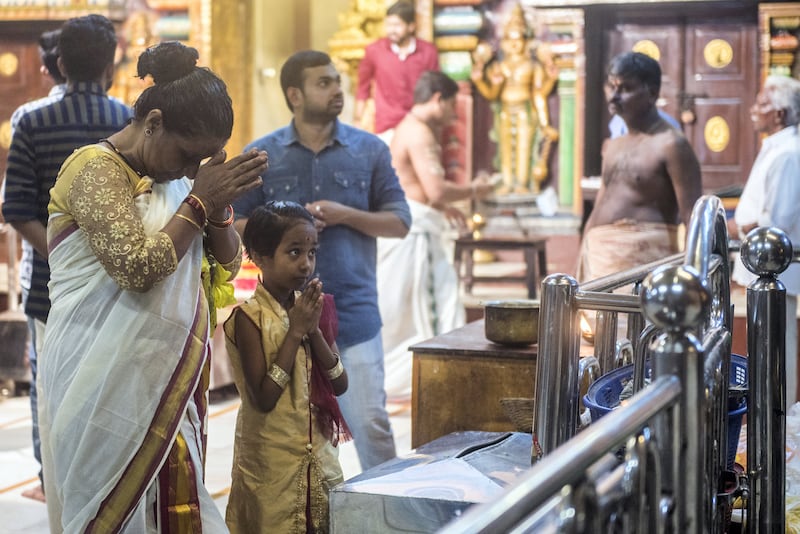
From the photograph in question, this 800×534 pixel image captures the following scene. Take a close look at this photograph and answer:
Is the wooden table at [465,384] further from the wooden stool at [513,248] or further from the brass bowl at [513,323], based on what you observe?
the wooden stool at [513,248]

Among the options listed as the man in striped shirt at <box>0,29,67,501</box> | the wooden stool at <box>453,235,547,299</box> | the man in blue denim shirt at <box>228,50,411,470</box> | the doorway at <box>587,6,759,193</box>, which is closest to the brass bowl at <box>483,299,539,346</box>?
the man in blue denim shirt at <box>228,50,411,470</box>

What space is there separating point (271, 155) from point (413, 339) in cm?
325

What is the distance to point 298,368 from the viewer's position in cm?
288

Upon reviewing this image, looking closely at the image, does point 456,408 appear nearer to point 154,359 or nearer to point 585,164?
point 154,359

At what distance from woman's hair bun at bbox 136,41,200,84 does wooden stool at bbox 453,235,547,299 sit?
598 cm

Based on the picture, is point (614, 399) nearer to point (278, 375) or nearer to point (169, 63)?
point (278, 375)

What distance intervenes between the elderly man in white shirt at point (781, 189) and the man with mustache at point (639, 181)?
652 millimetres

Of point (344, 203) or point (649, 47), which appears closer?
point (344, 203)

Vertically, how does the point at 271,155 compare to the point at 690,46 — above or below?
below

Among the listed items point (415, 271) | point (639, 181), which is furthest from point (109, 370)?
point (415, 271)

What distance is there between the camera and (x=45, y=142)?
3438 millimetres

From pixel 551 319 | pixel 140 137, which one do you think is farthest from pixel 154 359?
pixel 551 319

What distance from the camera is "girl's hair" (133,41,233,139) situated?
2.28 meters

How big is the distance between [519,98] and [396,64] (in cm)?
106
